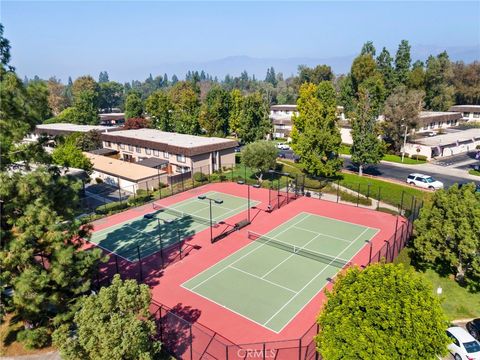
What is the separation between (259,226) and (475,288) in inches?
657

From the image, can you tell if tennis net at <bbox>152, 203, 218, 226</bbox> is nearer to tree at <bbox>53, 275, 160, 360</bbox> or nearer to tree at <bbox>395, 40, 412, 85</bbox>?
tree at <bbox>53, 275, 160, 360</bbox>

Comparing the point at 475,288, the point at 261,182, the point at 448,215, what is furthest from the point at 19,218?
the point at 261,182

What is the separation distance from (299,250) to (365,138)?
24564 mm

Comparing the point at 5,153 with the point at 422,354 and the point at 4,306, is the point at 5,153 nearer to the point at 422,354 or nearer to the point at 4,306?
the point at 4,306

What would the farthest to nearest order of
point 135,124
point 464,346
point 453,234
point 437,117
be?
point 135,124, point 437,117, point 453,234, point 464,346

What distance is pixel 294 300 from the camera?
67.5 feet

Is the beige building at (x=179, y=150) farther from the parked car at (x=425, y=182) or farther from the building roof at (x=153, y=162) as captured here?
the parked car at (x=425, y=182)

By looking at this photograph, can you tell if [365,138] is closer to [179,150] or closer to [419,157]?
[419,157]

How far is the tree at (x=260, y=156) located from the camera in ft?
140

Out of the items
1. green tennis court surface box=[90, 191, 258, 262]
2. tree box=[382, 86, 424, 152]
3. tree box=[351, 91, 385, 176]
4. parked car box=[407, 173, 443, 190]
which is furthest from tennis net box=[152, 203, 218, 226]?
tree box=[382, 86, 424, 152]

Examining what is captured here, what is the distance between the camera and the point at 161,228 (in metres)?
31.9

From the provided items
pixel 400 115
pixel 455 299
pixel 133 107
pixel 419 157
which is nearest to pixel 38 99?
pixel 455 299

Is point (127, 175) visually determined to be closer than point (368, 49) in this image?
Yes

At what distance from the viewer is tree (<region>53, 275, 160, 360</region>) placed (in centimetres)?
1171
